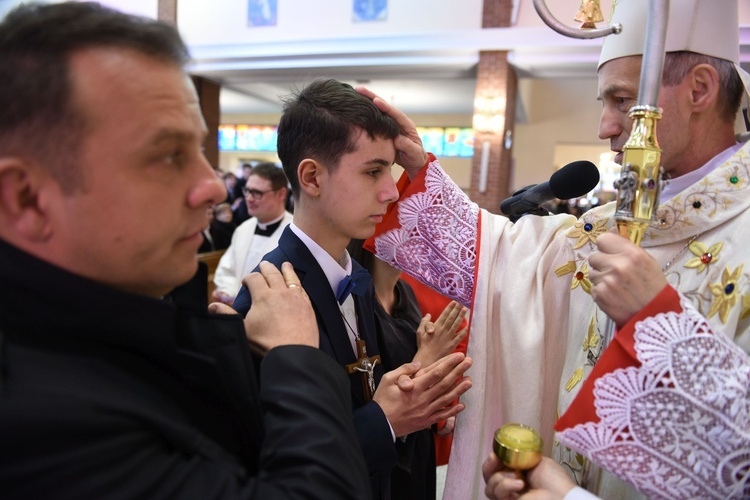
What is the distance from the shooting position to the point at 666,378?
887 millimetres

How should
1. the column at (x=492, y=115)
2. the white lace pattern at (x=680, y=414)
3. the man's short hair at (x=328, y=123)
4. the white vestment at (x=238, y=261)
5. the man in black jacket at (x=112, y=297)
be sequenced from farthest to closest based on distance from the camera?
the column at (x=492, y=115) → the white vestment at (x=238, y=261) → the man's short hair at (x=328, y=123) → the white lace pattern at (x=680, y=414) → the man in black jacket at (x=112, y=297)

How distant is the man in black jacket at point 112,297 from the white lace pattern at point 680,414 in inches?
19.1

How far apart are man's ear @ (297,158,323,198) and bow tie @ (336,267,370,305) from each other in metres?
0.28

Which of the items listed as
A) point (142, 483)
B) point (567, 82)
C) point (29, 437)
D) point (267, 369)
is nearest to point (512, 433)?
point (267, 369)

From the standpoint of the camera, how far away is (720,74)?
1225 millimetres

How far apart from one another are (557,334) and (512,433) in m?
0.62

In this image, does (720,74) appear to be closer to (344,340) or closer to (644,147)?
(644,147)

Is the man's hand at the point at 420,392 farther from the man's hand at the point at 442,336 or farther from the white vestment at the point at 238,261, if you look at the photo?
the white vestment at the point at 238,261

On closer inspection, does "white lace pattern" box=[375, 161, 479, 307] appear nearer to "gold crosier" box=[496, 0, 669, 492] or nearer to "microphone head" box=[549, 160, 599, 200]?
"microphone head" box=[549, 160, 599, 200]

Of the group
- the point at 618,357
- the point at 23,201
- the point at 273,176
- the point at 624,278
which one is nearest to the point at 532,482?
the point at 618,357

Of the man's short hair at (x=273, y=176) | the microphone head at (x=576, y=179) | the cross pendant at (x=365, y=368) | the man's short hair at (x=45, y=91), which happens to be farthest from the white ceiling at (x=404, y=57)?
the man's short hair at (x=45, y=91)

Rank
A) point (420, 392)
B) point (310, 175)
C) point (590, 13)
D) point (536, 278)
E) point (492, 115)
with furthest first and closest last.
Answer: point (492, 115)
point (310, 175)
point (536, 278)
point (420, 392)
point (590, 13)

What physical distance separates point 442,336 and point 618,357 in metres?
0.75

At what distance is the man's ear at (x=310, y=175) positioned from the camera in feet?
5.12
